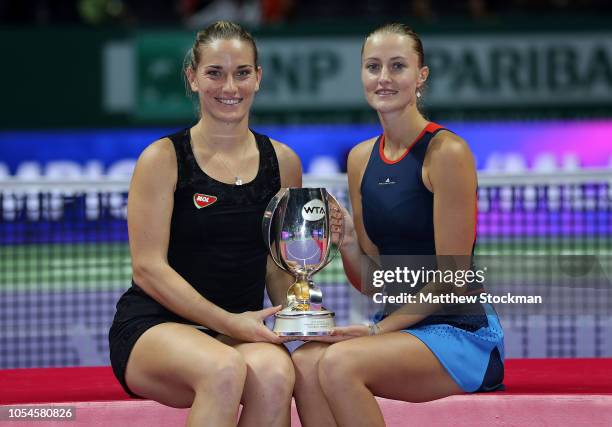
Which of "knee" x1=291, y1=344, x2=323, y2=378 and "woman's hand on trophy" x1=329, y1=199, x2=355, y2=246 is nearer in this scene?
"knee" x1=291, y1=344, x2=323, y2=378

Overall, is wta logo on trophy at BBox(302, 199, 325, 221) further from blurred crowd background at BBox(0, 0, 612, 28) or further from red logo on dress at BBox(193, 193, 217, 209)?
blurred crowd background at BBox(0, 0, 612, 28)

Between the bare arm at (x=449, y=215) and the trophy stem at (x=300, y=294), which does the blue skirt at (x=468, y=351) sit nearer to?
the bare arm at (x=449, y=215)

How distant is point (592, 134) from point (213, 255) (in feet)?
27.8

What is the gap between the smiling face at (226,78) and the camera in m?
3.27

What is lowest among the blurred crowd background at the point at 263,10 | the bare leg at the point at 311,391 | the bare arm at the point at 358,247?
the bare leg at the point at 311,391

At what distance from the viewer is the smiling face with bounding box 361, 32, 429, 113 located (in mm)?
3312

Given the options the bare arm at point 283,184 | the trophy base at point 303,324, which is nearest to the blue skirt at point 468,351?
the trophy base at point 303,324

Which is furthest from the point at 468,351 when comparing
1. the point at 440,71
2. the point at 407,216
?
the point at 440,71

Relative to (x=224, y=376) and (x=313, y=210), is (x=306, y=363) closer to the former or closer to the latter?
(x=224, y=376)

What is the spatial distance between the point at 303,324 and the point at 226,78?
797mm

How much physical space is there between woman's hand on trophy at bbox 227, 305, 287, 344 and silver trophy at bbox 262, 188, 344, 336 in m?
0.04

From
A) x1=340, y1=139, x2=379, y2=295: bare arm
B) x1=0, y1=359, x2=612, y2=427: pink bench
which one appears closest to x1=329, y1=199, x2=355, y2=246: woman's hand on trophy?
x1=340, y1=139, x2=379, y2=295: bare arm

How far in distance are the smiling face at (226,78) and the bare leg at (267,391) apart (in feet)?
2.60

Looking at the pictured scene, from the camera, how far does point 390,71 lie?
131 inches
